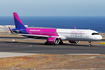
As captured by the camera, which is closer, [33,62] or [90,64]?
[90,64]

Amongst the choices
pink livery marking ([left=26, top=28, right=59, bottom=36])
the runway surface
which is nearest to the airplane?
pink livery marking ([left=26, top=28, right=59, bottom=36])

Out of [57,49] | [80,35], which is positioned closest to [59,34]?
[80,35]

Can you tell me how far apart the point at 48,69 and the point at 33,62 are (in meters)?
6.27

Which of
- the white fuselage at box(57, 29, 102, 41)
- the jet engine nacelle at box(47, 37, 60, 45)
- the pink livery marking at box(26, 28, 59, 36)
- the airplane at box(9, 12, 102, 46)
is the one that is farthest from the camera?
the pink livery marking at box(26, 28, 59, 36)

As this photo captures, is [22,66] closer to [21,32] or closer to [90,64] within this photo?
[90,64]

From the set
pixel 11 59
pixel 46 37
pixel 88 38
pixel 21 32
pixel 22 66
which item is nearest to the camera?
pixel 22 66

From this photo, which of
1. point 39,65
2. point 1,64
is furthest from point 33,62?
point 1,64

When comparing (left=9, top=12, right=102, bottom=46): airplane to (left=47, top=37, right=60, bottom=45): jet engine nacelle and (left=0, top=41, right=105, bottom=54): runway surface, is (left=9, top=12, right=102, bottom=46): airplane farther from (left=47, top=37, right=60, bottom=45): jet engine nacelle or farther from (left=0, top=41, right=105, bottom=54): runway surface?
(left=0, top=41, right=105, bottom=54): runway surface

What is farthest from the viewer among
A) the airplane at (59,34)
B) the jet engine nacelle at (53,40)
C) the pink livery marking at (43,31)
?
the pink livery marking at (43,31)

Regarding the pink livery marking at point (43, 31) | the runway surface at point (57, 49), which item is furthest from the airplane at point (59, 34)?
the runway surface at point (57, 49)

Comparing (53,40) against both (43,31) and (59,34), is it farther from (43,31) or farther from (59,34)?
(43,31)

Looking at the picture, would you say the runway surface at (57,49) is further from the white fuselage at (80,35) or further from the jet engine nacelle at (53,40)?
the jet engine nacelle at (53,40)

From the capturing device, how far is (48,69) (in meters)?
30.2

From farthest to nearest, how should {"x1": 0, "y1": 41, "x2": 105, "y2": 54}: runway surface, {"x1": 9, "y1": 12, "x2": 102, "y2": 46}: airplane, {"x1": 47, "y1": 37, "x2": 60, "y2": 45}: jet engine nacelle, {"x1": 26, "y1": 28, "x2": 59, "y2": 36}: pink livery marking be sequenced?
{"x1": 26, "y1": 28, "x2": 59, "y2": 36}: pink livery marking → {"x1": 47, "y1": 37, "x2": 60, "y2": 45}: jet engine nacelle → {"x1": 9, "y1": 12, "x2": 102, "y2": 46}: airplane → {"x1": 0, "y1": 41, "x2": 105, "y2": 54}: runway surface
